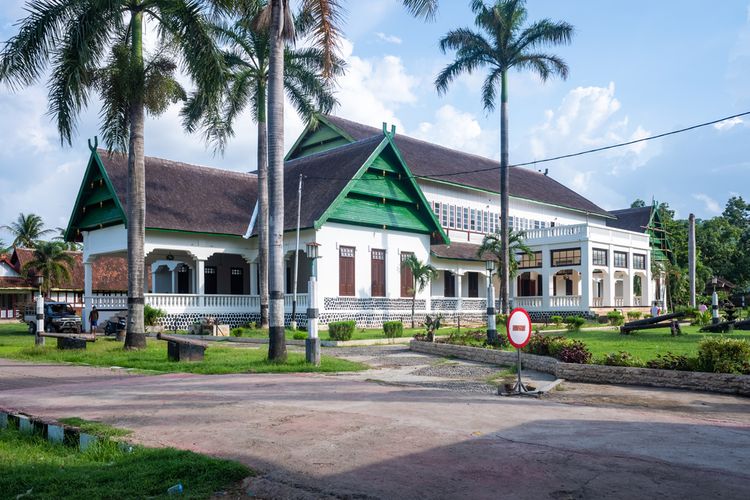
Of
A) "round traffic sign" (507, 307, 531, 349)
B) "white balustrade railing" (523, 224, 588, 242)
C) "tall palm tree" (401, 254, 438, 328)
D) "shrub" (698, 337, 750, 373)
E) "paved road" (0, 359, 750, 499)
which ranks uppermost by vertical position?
"white balustrade railing" (523, 224, 588, 242)

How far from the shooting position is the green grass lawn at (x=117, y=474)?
18.7 ft

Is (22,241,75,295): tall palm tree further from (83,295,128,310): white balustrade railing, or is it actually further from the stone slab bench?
the stone slab bench

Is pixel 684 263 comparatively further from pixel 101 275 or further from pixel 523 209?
pixel 101 275

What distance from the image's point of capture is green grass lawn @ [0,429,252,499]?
570 cm

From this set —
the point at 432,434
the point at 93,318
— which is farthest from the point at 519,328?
the point at 93,318

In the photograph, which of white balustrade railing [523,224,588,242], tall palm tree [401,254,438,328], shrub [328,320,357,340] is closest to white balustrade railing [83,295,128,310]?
shrub [328,320,357,340]

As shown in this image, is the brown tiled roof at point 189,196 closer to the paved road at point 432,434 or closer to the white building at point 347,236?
the white building at point 347,236

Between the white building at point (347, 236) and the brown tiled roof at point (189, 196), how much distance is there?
7 cm

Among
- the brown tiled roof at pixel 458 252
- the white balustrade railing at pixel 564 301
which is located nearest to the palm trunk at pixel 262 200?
the brown tiled roof at pixel 458 252

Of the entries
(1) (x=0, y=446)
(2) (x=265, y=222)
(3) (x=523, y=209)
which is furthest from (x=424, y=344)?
(3) (x=523, y=209)

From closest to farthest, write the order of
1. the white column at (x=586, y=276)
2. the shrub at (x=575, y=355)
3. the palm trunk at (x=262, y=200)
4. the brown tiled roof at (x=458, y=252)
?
the shrub at (x=575, y=355), the palm trunk at (x=262, y=200), the brown tiled roof at (x=458, y=252), the white column at (x=586, y=276)

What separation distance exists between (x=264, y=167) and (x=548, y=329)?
14.6m

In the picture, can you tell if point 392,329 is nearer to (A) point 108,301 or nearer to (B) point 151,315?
(B) point 151,315

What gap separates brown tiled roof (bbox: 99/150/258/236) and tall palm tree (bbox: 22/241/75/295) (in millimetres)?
28956
